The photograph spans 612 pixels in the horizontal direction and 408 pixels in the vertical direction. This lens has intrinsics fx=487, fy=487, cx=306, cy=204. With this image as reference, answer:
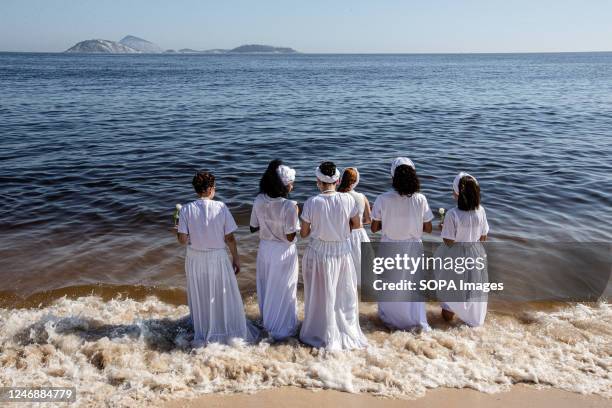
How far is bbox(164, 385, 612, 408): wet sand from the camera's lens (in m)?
4.68

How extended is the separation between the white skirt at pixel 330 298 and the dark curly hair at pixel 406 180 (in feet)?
3.00

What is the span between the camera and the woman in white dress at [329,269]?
17.5ft

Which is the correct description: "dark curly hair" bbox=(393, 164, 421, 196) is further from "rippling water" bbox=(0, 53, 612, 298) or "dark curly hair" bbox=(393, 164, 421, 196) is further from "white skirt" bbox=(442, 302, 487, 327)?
"rippling water" bbox=(0, 53, 612, 298)

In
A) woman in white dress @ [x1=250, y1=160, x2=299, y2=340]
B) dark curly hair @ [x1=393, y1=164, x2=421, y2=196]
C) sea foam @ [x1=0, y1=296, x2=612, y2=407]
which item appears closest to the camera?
sea foam @ [x1=0, y1=296, x2=612, y2=407]

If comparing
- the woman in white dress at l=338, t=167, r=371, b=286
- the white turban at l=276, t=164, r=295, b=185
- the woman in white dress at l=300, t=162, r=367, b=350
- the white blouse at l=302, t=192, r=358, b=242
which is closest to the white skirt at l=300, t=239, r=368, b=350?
the woman in white dress at l=300, t=162, r=367, b=350

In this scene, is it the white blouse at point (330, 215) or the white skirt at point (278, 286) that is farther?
the white skirt at point (278, 286)

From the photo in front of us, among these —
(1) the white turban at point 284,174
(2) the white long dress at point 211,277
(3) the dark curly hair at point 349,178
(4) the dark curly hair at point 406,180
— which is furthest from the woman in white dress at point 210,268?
(4) the dark curly hair at point 406,180

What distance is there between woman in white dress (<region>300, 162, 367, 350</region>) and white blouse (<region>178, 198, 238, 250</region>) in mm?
879

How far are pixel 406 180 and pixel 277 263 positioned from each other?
176cm

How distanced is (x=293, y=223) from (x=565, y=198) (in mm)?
9621

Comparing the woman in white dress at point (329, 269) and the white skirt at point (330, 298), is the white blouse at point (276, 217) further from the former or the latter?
the white skirt at point (330, 298)

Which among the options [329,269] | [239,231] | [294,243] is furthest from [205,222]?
[239,231]

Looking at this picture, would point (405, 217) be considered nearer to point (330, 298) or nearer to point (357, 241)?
point (357, 241)

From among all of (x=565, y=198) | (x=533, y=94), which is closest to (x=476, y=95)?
(x=533, y=94)
